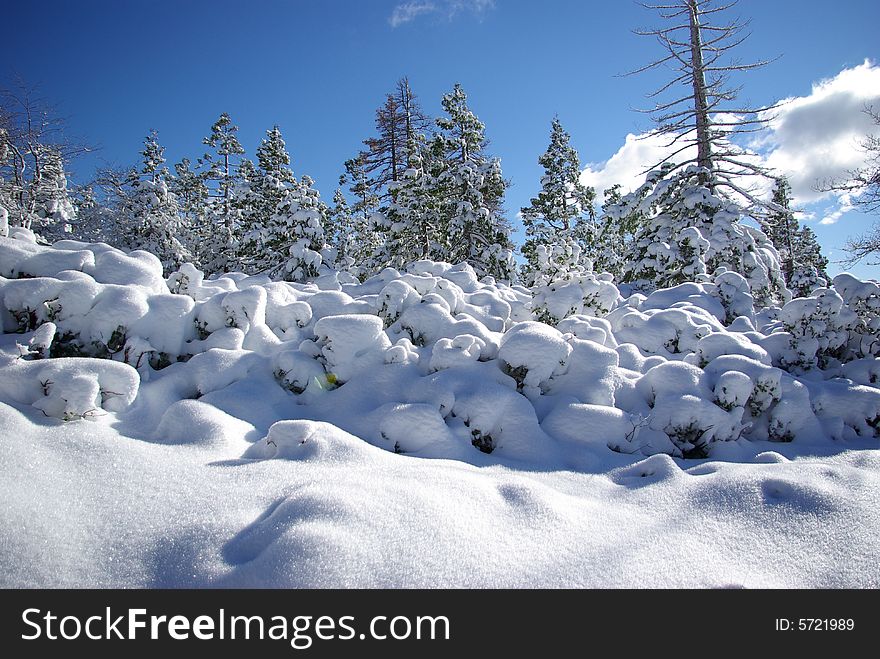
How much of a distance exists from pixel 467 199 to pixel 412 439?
44.9 feet

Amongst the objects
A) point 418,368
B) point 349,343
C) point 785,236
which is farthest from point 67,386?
point 785,236

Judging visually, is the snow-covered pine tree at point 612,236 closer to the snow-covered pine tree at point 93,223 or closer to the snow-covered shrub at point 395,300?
the snow-covered shrub at point 395,300

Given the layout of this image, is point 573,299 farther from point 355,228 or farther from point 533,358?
point 355,228

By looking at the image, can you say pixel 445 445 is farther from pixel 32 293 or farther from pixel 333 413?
pixel 32 293

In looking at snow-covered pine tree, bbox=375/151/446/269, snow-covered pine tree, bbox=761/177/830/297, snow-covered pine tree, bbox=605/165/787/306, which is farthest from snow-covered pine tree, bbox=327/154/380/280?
snow-covered pine tree, bbox=761/177/830/297

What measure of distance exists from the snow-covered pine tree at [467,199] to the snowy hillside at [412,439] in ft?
30.4

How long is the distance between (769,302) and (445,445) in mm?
10117

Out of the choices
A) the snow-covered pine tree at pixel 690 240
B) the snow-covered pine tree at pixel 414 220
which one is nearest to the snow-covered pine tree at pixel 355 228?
the snow-covered pine tree at pixel 414 220

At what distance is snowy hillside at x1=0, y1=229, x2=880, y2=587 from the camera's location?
5.88 feet

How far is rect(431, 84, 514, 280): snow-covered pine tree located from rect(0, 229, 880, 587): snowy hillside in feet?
30.4

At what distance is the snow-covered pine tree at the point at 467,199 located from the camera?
1459 centimetres

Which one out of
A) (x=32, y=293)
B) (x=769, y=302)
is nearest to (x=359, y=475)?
(x=32, y=293)

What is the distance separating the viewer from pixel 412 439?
10.3ft
